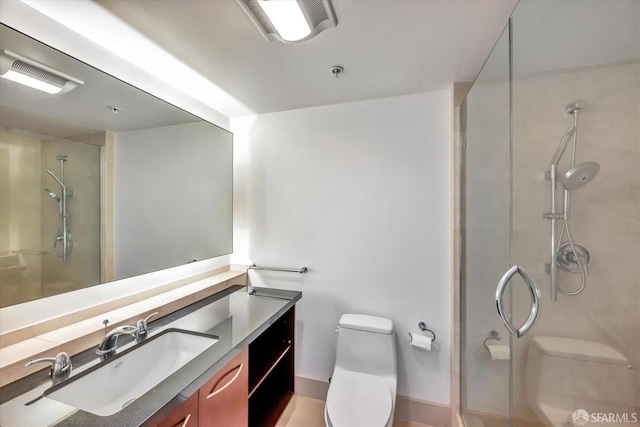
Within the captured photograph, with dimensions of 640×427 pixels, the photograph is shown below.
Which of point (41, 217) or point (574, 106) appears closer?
point (574, 106)

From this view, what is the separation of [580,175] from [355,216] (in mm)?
1217

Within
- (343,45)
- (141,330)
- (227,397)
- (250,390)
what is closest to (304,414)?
(250,390)

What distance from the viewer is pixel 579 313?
3.01 feet

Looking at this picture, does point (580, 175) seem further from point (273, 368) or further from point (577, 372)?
point (273, 368)

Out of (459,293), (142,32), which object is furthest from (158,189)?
(459,293)

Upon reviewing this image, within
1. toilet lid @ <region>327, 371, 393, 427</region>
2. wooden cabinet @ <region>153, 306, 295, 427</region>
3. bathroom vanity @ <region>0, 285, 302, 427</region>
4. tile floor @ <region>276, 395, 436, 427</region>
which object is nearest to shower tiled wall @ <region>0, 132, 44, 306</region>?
bathroom vanity @ <region>0, 285, 302, 427</region>

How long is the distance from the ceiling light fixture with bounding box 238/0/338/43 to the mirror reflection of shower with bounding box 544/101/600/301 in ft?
3.43

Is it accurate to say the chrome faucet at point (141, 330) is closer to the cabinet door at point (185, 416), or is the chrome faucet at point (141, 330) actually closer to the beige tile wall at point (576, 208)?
the cabinet door at point (185, 416)

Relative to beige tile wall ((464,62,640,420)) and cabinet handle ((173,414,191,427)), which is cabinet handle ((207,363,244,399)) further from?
beige tile wall ((464,62,640,420))

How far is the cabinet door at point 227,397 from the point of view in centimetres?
98

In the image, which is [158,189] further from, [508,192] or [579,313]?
[579,313]

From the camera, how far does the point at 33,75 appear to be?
0.99 metres

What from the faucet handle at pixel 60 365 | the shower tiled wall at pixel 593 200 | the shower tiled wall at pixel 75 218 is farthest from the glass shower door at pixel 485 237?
the shower tiled wall at pixel 75 218

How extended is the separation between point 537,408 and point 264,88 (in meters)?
2.28
